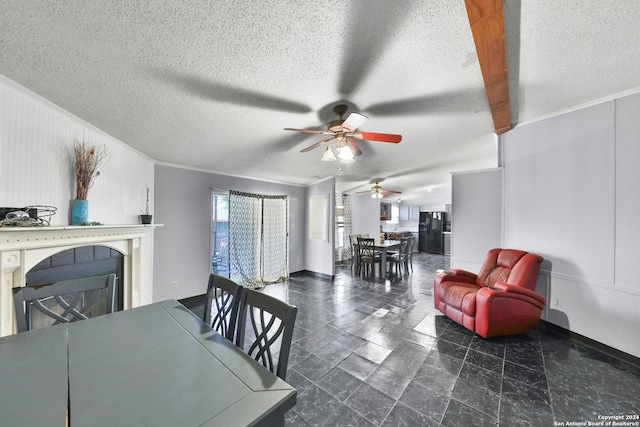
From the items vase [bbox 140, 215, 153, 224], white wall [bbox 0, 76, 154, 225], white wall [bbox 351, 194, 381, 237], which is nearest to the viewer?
white wall [bbox 0, 76, 154, 225]

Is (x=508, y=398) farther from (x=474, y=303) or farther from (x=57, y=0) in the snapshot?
(x=57, y=0)

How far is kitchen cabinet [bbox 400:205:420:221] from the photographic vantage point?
9.95m

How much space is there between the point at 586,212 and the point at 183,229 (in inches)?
206

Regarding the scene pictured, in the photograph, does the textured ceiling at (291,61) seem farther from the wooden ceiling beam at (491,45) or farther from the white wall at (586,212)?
the white wall at (586,212)

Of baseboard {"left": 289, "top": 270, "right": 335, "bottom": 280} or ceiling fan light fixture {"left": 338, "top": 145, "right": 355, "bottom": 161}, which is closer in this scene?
ceiling fan light fixture {"left": 338, "top": 145, "right": 355, "bottom": 161}

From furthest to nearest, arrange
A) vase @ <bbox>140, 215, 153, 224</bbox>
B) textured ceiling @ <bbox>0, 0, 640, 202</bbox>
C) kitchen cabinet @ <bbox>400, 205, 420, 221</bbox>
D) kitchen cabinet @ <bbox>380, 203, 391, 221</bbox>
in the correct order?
1. kitchen cabinet @ <bbox>400, 205, 420, 221</bbox>
2. kitchen cabinet @ <bbox>380, 203, 391, 221</bbox>
3. vase @ <bbox>140, 215, 153, 224</bbox>
4. textured ceiling @ <bbox>0, 0, 640, 202</bbox>

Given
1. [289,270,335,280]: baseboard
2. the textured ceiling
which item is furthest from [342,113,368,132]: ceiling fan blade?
[289,270,335,280]: baseboard

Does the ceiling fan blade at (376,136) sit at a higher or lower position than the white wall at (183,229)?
higher

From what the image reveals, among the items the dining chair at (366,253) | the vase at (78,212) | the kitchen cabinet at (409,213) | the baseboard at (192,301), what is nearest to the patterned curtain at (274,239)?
the baseboard at (192,301)

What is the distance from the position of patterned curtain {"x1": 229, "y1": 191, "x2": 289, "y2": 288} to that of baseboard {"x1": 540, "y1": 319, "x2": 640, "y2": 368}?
14.1ft

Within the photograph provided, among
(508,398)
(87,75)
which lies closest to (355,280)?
(508,398)

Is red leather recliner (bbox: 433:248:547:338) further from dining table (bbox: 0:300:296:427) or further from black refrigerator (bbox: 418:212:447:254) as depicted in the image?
black refrigerator (bbox: 418:212:447:254)

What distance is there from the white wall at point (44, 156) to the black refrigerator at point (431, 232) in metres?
9.07

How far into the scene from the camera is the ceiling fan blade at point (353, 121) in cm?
188
